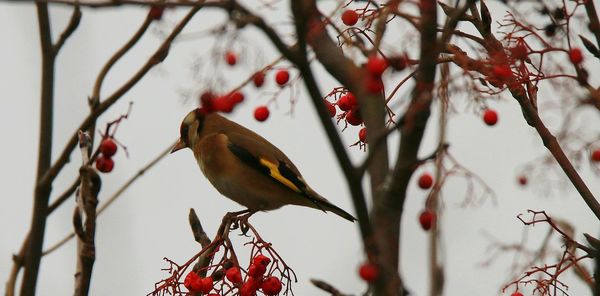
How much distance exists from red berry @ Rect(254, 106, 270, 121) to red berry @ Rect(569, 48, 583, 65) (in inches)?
49.5

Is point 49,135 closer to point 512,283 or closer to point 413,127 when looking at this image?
point 413,127

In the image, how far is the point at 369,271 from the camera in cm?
204

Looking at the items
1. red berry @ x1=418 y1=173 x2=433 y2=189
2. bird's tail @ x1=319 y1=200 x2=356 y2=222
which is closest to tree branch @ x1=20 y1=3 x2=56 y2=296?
red berry @ x1=418 y1=173 x2=433 y2=189

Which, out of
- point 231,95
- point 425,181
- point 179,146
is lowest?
point 425,181

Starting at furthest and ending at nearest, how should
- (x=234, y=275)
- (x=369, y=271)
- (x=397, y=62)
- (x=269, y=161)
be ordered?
(x=269, y=161) < (x=234, y=275) < (x=397, y=62) < (x=369, y=271)

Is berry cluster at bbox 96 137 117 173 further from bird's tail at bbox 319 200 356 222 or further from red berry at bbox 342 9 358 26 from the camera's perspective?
bird's tail at bbox 319 200 356 222

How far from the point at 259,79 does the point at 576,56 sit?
3.38 feet

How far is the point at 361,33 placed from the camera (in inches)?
144

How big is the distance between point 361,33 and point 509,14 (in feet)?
1.85

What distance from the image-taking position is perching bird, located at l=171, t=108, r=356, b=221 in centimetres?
543

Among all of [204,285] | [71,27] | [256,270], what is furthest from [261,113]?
[71,27]

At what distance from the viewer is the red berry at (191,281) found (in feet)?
11.6

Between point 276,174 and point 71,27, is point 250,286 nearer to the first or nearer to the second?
point 71,27

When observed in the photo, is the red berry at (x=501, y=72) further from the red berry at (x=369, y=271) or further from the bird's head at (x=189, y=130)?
the bird's head at (x=189, y=130)
